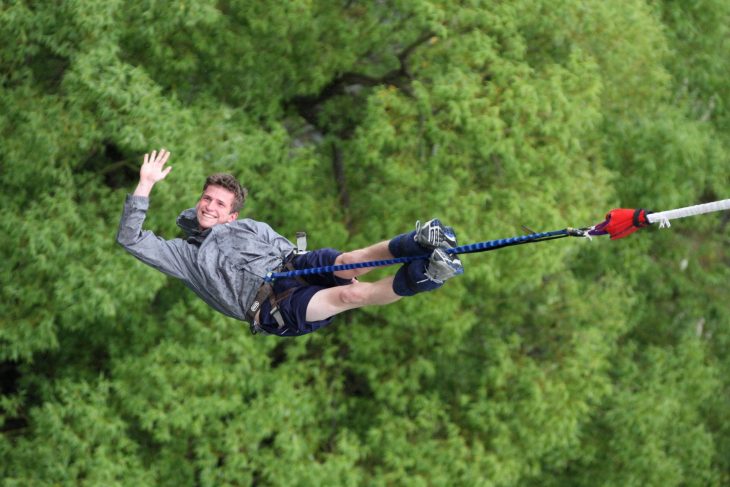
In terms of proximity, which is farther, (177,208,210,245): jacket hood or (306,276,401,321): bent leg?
(177,208,210,245): jacket hood

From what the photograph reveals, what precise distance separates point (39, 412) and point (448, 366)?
5.36m

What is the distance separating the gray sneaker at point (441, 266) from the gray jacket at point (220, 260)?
4.49ft

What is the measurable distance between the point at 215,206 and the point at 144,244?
1.51ft

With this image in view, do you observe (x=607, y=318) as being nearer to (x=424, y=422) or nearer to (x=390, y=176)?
(x=424, y=422)

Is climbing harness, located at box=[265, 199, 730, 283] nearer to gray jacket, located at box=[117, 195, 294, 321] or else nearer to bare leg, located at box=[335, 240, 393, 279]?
bare leg, located at box=[335, 240, 393, 279]

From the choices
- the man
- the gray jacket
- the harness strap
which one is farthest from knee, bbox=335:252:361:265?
the gray jacket

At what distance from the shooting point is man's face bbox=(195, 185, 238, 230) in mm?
6824

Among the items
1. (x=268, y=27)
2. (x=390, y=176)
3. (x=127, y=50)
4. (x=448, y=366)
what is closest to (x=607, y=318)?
(x=448, y=366)

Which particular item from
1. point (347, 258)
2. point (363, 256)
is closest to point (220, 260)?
point (347, 258)

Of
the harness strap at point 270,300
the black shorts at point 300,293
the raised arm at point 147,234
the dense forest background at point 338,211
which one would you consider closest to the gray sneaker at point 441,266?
the black shorts at point 300,293

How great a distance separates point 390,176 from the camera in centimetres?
1396

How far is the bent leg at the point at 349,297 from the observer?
5988 millimetres

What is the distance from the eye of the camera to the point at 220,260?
681 cm

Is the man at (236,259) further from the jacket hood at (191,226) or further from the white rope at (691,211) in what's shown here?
the white rope at (691,211)
